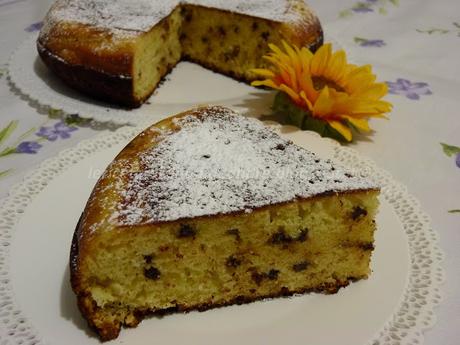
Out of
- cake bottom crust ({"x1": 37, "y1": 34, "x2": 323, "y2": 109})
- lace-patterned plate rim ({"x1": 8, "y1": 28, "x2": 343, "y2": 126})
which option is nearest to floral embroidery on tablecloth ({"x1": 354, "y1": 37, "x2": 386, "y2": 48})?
lace-patterned plate rim ({"x1": 8, "y1": 28, "x2": 343, "y2": 126})

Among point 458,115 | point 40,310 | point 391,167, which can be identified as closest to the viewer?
point 40,310

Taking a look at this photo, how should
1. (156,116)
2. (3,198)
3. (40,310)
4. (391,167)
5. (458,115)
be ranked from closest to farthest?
1. (40,310)
2. (3,198)
3. (391,167)
4. (156,116)
5. (458,115)

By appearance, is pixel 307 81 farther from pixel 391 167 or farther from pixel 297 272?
pixel 297 272

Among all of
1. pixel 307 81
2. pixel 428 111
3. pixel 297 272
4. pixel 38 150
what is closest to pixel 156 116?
pixel 38 150

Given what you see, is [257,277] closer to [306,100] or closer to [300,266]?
[300,266]

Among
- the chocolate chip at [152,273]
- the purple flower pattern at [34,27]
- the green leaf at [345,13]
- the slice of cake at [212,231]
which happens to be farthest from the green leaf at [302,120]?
the purple flower pattern at [34,27]

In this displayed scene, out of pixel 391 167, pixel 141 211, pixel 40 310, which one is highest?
pixel 141 211

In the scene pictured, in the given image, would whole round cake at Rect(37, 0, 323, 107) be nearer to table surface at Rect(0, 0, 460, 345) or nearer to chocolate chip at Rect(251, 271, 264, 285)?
table surface at Rect(0, 0, 460, 345)

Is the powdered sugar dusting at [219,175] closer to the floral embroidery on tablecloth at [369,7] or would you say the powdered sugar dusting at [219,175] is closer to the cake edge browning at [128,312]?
the cake edge browning at [128,312]
